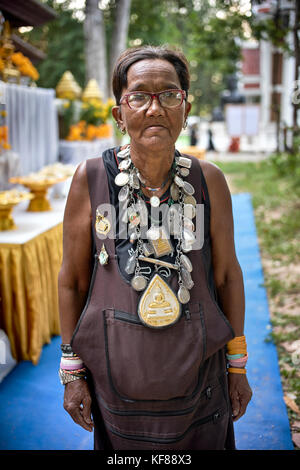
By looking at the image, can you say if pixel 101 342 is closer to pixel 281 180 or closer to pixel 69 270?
pixel 69 270

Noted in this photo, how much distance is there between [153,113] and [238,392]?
101 cm

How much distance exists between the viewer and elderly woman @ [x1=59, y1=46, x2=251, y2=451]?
1272mm

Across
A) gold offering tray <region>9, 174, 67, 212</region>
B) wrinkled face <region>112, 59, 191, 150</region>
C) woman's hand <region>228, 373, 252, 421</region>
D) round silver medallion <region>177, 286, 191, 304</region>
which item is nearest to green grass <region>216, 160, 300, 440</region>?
woman's hand <region>228, 373, 252, 421</region>

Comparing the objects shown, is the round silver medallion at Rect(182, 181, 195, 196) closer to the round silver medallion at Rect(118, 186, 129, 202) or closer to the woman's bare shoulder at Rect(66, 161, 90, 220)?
the round silver medallion at Rect(118, 186, 129, 202)

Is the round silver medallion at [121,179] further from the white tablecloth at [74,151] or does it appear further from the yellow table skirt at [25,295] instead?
the white tablecloth at [74,151]

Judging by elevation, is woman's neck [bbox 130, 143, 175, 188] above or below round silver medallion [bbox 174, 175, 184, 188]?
above

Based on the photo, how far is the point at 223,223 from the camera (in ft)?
4.70

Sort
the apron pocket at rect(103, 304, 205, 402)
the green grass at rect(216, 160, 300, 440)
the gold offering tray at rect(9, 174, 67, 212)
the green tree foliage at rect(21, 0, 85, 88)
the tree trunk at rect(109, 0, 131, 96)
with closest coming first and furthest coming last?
the apron pocket at rect(103, 304, 205, 402)
the green grass at rect(216, 160, 300, 440)
the gold offering tray at rect(9, 174, 67, 212)
the tree trunk at rect(109, 0, 131, 96)
the green tree foliage at rect(21, 0, 85, 88)

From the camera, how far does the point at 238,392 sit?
1552mm

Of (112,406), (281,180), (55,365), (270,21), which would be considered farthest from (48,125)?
(281,180)

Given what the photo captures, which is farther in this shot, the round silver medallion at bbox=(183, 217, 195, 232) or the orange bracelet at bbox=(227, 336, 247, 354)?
the orange bracelet at bbox=(227, 336, 247, 354)

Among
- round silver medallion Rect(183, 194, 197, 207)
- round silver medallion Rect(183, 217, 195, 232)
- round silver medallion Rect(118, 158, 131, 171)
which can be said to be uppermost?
round silver medallion Rect(118, 158, 131, 171)

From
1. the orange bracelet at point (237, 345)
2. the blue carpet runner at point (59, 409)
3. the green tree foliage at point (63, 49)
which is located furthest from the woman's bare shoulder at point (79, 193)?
the green tree foliage at point (63, 49)

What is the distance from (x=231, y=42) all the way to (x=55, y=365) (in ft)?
27.5
